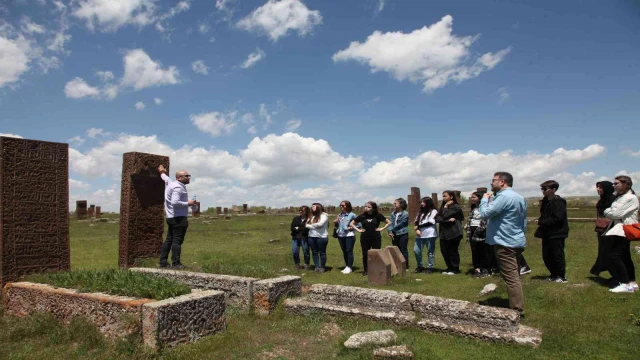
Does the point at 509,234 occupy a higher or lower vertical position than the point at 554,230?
higher

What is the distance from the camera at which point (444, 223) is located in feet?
31.1

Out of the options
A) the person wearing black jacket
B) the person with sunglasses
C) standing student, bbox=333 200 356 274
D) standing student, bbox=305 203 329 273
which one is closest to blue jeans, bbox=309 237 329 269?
standing student, bbox=305 203 329 273

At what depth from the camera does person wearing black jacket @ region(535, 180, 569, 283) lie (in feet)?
25.1

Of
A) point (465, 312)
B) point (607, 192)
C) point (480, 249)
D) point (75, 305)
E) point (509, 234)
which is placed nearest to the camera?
point (465, 312)

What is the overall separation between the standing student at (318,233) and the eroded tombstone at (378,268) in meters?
1.92

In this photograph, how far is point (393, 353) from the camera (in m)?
4.27

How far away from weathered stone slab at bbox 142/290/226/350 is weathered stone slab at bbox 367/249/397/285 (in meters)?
3.71

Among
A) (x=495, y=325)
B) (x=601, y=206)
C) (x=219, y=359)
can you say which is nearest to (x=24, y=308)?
(x=219, y=359)

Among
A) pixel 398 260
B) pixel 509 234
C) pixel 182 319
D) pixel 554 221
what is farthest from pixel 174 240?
pixel 554 221

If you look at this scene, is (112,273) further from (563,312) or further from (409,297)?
(563,312)

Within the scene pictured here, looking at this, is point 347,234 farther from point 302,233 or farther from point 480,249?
point 480,249

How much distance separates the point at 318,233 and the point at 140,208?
4.03 m

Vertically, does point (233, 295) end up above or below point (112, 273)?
below

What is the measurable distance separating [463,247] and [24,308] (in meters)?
11.7
